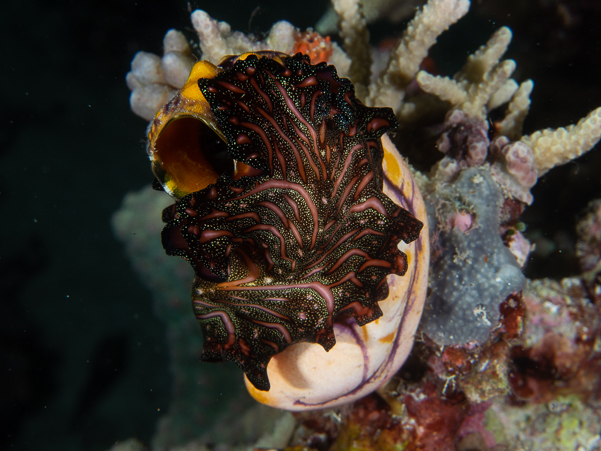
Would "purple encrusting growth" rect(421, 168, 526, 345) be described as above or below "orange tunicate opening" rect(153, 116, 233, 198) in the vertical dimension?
below

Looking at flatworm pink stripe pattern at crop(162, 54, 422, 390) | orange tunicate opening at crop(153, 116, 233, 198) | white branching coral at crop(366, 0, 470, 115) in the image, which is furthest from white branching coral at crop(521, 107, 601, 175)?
orange tunicate opening at crop(153, 116, 233, 198)

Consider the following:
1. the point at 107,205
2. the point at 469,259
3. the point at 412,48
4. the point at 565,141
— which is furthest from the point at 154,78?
the point at 565,141

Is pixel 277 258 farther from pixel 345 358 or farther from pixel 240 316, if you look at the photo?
pixel 345 358

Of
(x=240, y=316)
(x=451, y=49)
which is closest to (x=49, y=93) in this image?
(x=240, y=316)

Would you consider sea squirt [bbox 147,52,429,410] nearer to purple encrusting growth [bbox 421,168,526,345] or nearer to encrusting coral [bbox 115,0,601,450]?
purple encrusting growth [bbox 421,168,526,345]

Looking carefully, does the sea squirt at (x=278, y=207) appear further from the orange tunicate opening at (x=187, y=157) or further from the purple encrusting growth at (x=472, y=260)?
the purple encrusting growth at (x=472, y=260)

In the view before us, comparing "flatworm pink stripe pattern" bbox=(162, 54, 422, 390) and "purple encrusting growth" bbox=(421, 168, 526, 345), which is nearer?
"flatworm pink stripe pattern" bbox=(162, 54, 422, 390)

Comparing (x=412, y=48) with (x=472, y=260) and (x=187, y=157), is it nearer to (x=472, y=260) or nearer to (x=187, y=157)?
(x=472, y=260)
